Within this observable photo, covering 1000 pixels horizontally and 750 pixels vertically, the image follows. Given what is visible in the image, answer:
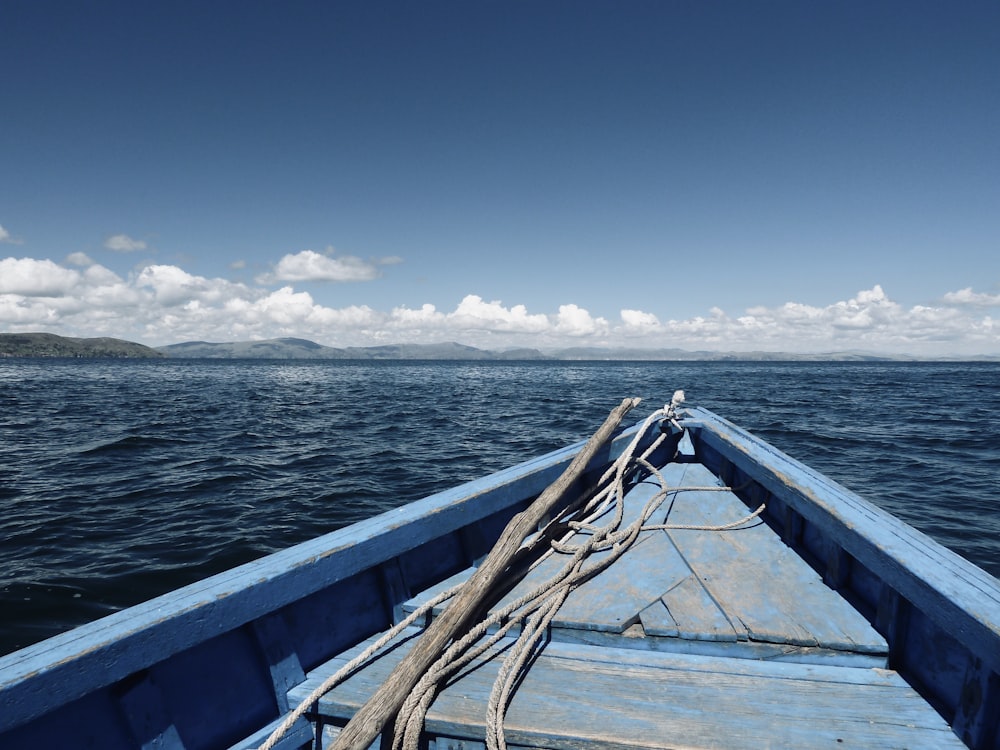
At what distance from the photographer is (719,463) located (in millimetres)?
5793

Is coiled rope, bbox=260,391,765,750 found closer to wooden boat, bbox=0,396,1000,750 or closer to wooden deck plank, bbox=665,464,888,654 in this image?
wooden boat, bbox=0,396,1000,750

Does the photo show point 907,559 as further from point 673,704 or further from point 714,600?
point 673,704

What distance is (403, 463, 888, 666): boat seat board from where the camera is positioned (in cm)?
250

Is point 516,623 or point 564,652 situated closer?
point 564,652

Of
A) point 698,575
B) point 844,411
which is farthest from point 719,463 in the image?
point 844,411

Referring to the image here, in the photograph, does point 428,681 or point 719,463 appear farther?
point 719,463

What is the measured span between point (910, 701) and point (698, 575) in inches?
46.9

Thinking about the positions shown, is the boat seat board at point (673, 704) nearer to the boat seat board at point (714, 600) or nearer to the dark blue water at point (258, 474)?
the boat seat board at point (714, 600)

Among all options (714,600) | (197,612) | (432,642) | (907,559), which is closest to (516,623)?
(432,642)

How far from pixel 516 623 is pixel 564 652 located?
32cm

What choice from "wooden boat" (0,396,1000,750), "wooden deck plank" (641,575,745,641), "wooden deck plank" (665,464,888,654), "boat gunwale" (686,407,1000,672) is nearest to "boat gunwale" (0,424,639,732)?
"wooden boat" (0,396,1000,750)

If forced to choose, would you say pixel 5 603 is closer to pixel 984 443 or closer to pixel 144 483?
pixel 144 483

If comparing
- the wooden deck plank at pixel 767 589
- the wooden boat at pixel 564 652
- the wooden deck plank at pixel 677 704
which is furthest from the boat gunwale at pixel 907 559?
the wooden deck plank at pixel 677 704

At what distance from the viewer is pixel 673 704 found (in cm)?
210
